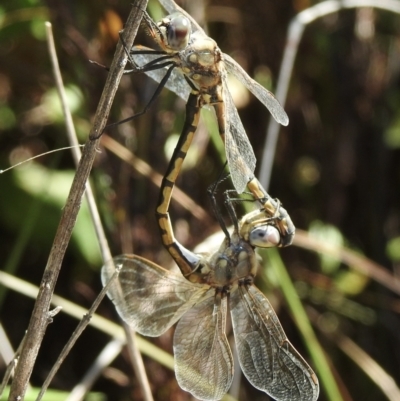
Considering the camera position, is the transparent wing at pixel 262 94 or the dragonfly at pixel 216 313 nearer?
the transparent wing at pixel 262 94

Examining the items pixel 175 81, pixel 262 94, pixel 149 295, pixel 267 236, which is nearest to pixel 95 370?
pixel 149 295

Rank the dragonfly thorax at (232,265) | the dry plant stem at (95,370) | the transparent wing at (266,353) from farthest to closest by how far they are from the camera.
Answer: the dry plant stem at (95,370) < the dragonfly thorax at (232,265) < the transparent wing at (266,353)

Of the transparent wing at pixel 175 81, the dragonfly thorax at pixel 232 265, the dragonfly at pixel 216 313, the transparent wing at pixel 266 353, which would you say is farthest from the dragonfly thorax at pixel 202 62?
the transparent wing at pixel 266 353

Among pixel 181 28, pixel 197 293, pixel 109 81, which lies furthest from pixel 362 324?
pixel 109 81

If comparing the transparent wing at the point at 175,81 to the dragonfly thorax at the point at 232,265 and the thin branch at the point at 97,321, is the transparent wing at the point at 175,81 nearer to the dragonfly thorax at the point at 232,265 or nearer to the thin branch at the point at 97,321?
the dragonfly thorax at the point at 232,265

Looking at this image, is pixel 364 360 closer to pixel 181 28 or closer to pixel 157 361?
pixel 157 361

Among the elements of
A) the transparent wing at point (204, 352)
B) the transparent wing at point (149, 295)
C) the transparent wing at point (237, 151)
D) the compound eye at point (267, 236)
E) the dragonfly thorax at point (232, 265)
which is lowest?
the transparent wing at point (204, 352)
